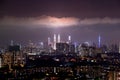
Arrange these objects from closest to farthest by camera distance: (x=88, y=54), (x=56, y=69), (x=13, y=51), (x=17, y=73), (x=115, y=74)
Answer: (x=115, y=74) < (x=17, y=73) < (x=56, y=69) < (x=13, y=51) < (x=88, y=54)

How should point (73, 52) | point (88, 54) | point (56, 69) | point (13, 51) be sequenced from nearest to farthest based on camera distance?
1. point (56, 69)
2. point (13, 51)
3. point (88, 54)
4. point (73, 52)

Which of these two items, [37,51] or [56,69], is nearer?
[56,69]

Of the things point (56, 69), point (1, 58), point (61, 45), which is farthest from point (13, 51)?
point (61, 45)

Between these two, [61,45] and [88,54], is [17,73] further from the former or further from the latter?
[61,45]

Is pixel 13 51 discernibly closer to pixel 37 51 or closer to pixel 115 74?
pixel 37 51

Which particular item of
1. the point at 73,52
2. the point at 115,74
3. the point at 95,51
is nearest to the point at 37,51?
the point at 73,52

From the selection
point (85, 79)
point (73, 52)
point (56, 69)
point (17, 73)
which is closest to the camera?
point (85, 79)

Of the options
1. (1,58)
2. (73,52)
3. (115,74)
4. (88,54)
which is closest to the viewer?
(115,74)

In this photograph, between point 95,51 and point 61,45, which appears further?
point 61,45
